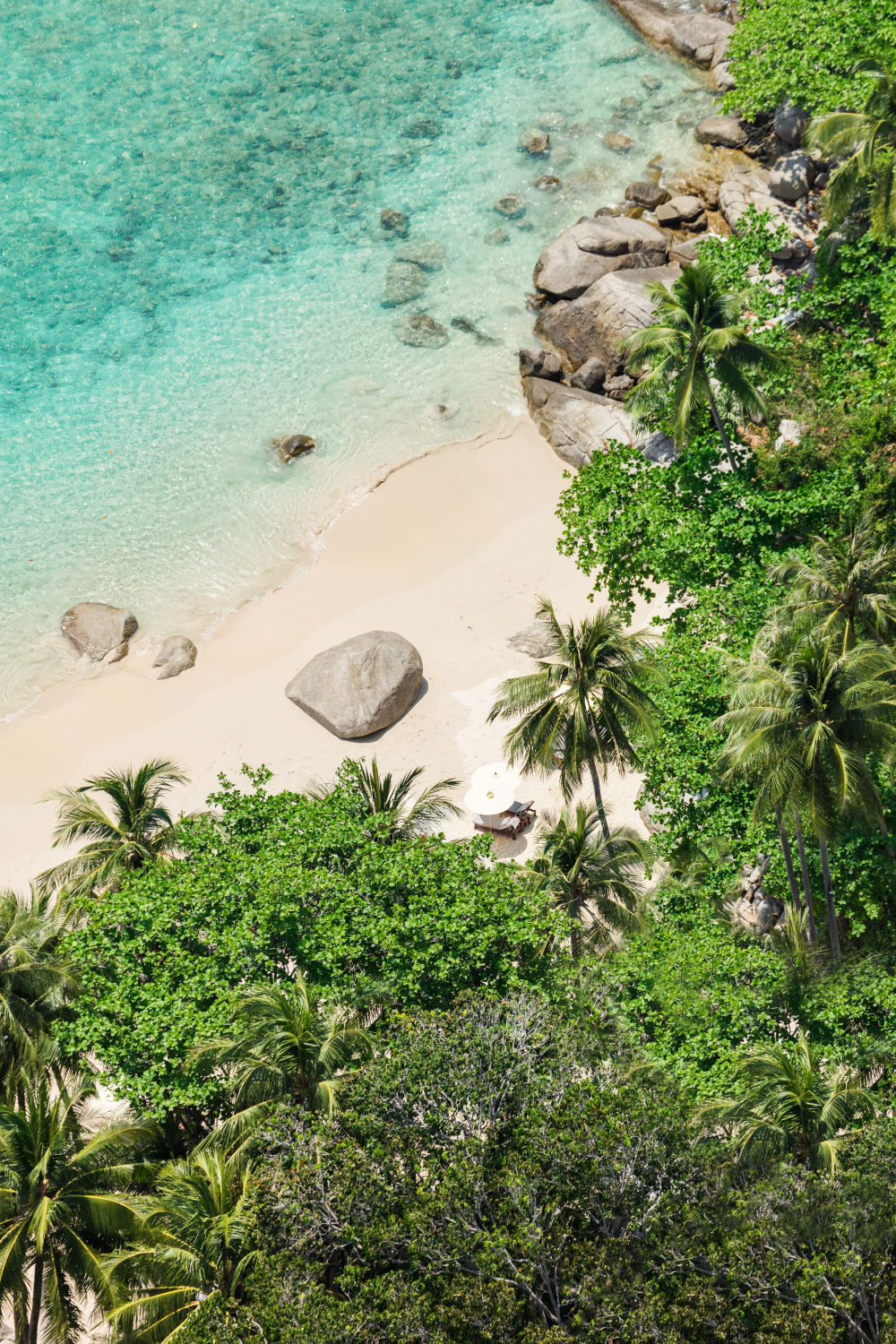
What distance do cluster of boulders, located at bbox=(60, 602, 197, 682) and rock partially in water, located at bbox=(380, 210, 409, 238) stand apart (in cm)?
2143

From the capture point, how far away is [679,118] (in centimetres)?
4619

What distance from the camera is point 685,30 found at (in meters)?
49.0

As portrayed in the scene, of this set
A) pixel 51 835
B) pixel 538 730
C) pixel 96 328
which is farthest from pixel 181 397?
pixel 538 730

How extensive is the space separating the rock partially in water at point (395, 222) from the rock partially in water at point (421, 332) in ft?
18.9

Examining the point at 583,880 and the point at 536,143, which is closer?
the point at 583,880

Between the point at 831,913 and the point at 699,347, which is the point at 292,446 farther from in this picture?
the point at 831,913

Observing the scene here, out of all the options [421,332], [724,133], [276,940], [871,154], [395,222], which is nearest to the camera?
[276,940]

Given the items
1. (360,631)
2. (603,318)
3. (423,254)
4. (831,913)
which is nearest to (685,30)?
(423,254)

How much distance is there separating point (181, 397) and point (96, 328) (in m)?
6.21

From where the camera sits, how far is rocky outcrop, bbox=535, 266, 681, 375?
123 feet

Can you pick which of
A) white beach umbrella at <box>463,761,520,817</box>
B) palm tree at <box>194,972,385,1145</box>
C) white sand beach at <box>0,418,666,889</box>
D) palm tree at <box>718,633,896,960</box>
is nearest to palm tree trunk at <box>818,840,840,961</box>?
palm tree at <box>718,633,896,960</box>

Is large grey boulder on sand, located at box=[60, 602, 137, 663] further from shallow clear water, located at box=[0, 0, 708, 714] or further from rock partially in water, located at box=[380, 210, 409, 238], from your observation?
rock partially in water, located at box=[380, 210, 409, 238]

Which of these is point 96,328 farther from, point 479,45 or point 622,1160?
point 622,1160

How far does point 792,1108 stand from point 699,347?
1606 cm
